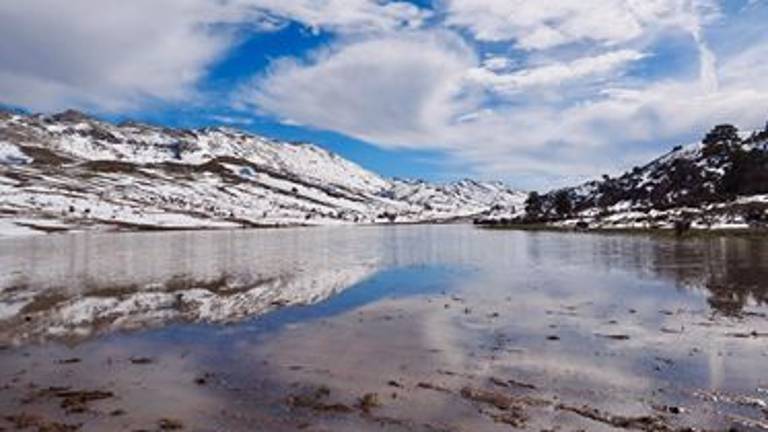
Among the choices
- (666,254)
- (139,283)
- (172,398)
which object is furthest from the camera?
(666,254)

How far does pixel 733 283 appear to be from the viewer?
148ft

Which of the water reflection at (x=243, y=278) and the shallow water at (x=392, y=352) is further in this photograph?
the water reflection at (x=243, y=278)

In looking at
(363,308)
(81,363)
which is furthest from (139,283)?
(81,363)

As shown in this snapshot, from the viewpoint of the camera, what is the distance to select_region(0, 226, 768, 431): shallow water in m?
18.5

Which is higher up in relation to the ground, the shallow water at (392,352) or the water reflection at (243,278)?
the water reflection at (243,278)

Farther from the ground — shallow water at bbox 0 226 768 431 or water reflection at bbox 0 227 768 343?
water reflection at bbox 0 227 768 343

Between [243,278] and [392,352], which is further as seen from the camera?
[243,278]

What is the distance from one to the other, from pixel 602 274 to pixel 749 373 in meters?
34.9

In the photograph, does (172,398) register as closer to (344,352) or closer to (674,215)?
(344,352)

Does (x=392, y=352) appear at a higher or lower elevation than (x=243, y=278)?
lower

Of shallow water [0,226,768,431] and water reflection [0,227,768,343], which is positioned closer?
shallow water [0,226,768,431]

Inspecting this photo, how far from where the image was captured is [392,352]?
2691 centimetres

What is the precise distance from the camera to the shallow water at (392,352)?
18.5 meters

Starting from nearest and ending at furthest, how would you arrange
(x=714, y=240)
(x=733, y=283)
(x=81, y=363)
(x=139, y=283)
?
(x=81, y=363)
(x=733, y=283)
(x=139, y=283)
(x=714, y=240)
